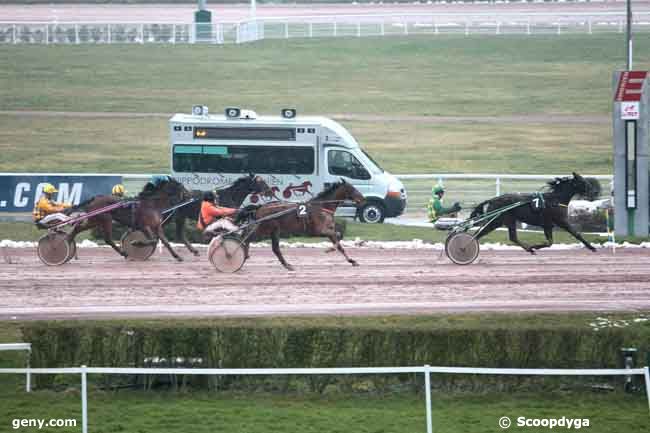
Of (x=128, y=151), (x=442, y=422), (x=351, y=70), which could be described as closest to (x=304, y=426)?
(x=442, y=422)

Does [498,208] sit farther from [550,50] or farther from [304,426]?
[550,50]

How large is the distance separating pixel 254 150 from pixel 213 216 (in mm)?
4783

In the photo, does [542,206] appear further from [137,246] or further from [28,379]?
[28,379]

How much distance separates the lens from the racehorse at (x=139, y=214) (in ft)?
56.3

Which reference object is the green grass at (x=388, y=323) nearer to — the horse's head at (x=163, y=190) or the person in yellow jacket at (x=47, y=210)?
the person in yellow jacket at (x=47, y=210)

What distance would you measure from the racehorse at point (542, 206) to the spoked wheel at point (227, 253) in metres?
3.38

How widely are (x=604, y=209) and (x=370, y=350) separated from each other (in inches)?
435

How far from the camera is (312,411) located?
1038 cm

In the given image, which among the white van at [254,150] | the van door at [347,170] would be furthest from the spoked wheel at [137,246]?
the van door at [347,170]

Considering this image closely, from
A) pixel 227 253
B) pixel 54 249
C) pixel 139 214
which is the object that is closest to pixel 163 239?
pixel 139 214

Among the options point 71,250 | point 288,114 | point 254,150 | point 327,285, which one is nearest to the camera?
point 327,285

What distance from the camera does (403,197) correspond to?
73.8ft

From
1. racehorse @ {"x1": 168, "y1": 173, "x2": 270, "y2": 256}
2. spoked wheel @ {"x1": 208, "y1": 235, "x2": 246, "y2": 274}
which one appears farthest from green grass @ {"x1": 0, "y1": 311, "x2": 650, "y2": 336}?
racehorse @ {"x1": 168, "y1": 173, "x2": 270, "y2": 256}

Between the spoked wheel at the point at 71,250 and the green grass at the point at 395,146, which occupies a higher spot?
the green grass at the point at 395,146
